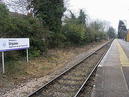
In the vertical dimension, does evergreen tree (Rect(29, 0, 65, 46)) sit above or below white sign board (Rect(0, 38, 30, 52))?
above

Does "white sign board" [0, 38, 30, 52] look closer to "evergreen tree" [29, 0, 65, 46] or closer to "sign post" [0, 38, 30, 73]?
"sign post" [0, 38, 30, 73]

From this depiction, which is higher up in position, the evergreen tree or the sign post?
the evergreen tree

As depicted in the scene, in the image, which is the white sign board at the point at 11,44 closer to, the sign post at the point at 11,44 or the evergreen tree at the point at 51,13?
the sign post at the point at 11,44

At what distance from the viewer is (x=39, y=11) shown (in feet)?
93.1

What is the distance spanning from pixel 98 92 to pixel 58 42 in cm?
2346

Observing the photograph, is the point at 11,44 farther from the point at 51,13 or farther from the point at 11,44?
the point at 51,13

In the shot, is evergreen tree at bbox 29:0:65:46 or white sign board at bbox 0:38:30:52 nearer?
white sign board at bbox 0:38:30:52

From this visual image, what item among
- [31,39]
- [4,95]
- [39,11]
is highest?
[39,11]

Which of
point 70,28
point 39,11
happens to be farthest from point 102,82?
point 70,28

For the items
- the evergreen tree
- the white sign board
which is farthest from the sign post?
the evergreen tree

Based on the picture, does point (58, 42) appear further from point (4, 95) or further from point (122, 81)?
point (4, 95)

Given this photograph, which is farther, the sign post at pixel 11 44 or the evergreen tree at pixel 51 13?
the evergreen tree at pixel 51 13

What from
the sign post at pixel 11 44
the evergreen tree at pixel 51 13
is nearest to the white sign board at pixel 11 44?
the sign post at pixel 11 44

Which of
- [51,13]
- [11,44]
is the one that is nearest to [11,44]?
[11,44]
